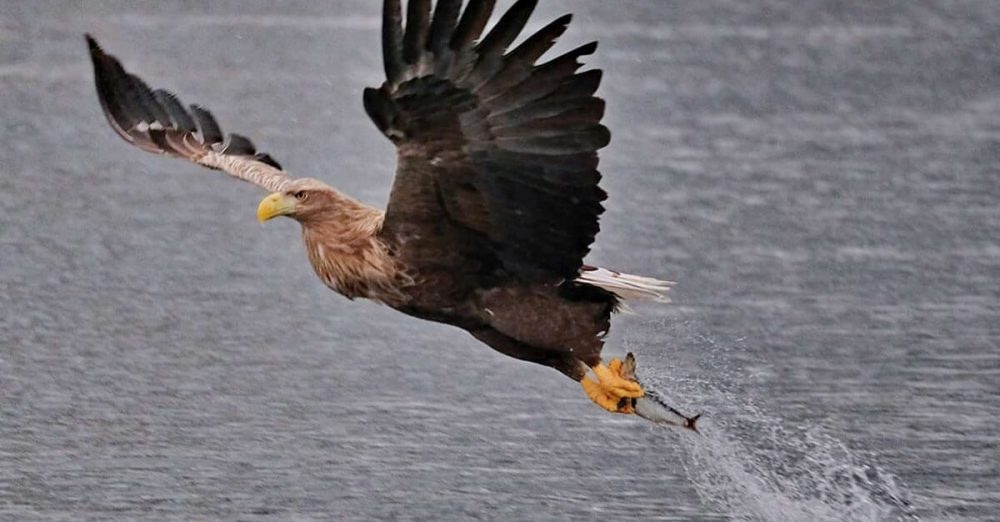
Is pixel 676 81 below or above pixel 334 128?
above

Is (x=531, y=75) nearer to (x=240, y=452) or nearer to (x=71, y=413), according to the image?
(x=240, y=452)

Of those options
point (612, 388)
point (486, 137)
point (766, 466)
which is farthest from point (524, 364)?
point (486, 137)

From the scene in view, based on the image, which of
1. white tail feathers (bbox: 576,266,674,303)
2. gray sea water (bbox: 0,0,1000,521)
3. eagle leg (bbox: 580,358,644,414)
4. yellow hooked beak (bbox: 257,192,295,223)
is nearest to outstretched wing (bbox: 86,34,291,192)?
gray sea water (bbox: 0,0,1000,521)

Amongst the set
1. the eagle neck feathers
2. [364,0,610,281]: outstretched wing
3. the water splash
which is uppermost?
[364,0,610,281]: outstretched wing

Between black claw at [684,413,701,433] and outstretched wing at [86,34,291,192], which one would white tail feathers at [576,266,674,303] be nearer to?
black claw at [684,413,701,433]

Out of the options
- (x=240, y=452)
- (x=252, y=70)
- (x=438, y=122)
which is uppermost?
(x=252, y=70)

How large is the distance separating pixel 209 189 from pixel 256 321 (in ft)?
7.17

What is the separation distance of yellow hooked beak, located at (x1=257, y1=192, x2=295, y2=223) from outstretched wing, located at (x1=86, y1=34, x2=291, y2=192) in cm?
108

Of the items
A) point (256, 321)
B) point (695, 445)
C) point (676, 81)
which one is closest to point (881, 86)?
point (676, 81)

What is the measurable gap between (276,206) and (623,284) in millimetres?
1053

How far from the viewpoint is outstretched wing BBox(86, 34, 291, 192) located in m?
7.61

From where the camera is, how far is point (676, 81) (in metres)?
13.0

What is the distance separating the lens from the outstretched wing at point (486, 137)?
5.80 m

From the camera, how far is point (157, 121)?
7742 mm
